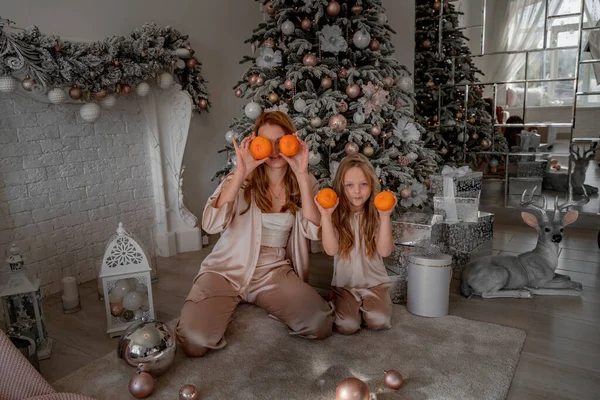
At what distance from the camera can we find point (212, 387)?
213cm

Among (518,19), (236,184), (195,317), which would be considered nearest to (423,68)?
(518,19)

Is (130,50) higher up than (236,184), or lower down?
higher up

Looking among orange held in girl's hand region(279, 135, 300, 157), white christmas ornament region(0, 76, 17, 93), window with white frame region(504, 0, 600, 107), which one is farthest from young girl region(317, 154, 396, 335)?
window with white frame region(504, 0, 600, 107)

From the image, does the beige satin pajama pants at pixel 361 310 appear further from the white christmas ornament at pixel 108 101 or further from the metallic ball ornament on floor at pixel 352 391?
the white christmas ornament at pixel 108 101

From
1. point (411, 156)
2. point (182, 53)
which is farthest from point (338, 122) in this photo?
point (182, 53)

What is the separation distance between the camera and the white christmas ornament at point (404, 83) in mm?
4152

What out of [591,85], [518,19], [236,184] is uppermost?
Answer: [518,19]

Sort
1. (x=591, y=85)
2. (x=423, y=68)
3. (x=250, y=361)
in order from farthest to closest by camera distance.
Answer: (x=423, y=68)
(x=591, y=85)
(x=250, y=361)

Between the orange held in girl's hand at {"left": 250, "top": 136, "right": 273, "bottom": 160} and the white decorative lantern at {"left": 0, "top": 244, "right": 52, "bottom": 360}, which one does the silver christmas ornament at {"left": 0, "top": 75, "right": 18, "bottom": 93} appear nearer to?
the white decorative lantern at {"left": 0, "top": 244, "right": 52, "bottom": 360}

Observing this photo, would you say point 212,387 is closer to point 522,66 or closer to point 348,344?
point 348,344

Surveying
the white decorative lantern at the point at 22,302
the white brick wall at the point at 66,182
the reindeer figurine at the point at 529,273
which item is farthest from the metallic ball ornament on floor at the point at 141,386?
the reindeer figurine at the point at 529,273

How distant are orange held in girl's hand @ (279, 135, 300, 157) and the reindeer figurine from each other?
5.21 ft

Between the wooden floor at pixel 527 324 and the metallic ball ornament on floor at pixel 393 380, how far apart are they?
1.62 feet

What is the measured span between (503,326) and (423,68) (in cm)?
401
